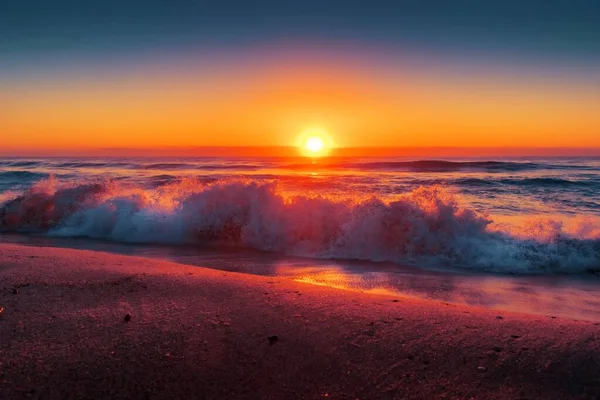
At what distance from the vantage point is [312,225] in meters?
8.11

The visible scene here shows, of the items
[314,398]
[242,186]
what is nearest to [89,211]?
[242,186]

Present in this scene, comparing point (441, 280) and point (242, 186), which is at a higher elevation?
point (242, 186)

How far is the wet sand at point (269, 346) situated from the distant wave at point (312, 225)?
9.92 ft

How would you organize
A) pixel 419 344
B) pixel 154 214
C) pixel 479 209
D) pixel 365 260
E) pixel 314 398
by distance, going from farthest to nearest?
pixel 479 209
pixel 154 214
pixel 365 260
pixel 419 344
pixel 314 398

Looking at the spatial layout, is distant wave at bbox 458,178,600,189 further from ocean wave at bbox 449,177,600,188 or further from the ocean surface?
the ocean surface

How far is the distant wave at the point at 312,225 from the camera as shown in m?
6.98

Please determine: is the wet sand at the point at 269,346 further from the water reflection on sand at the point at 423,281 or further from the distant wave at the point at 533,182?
the distant wave at the point at 533,182

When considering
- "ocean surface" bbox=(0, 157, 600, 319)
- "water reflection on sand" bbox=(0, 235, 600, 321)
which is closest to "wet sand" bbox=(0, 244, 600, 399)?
"water reflection on sand" bbox=(0, 235, 600, 321)

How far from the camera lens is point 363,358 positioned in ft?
9.36

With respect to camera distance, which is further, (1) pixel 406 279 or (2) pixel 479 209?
(2) pixel 479 209

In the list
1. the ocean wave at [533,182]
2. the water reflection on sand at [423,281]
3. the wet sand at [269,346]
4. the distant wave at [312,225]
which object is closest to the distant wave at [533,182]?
the ocean wave at [533,182]

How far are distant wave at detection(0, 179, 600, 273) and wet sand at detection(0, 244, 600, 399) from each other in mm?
3025

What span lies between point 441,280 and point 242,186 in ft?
16.1

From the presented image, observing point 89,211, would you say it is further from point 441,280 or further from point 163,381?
point 163,381
